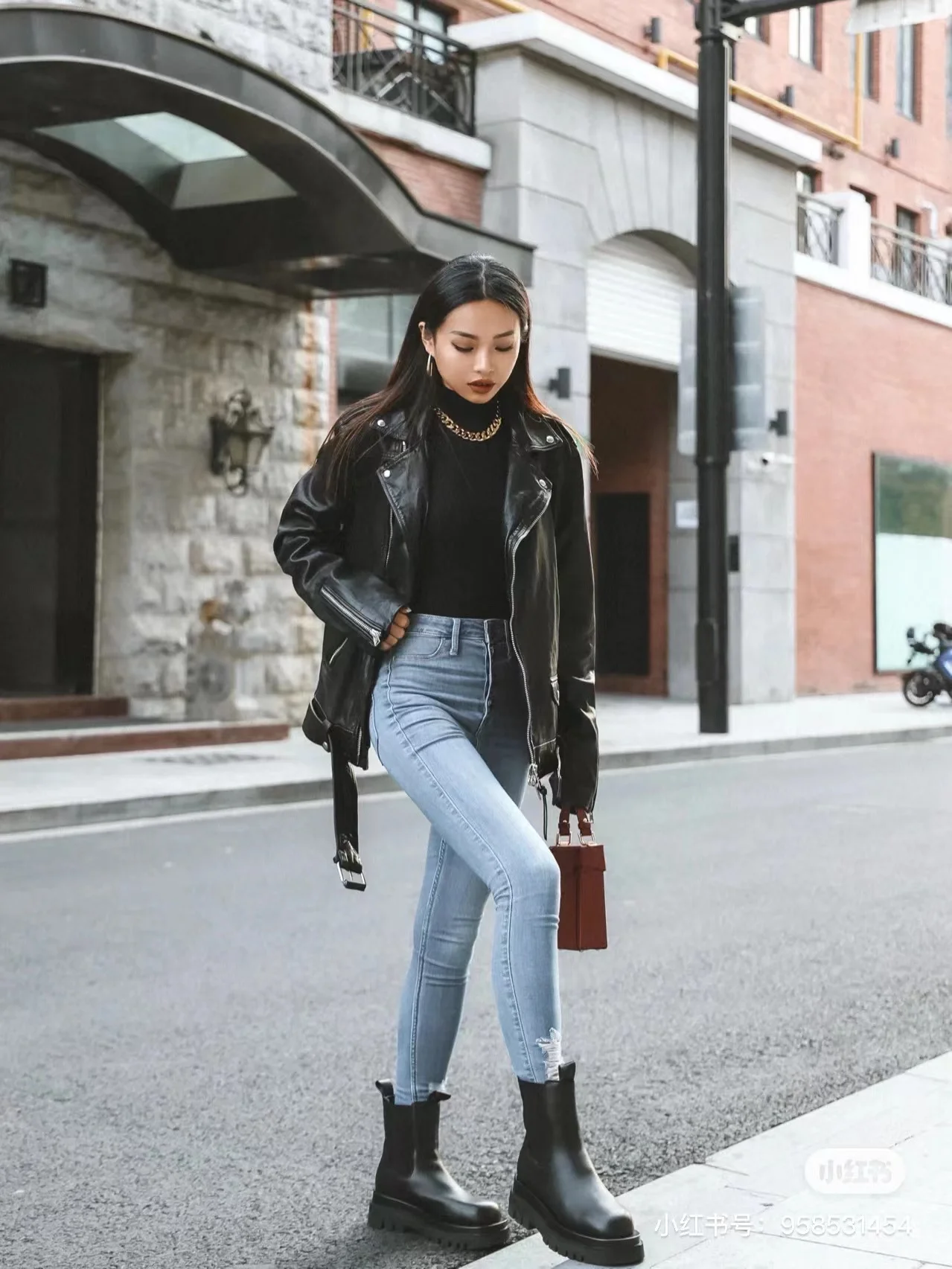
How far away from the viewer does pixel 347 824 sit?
3631 mm

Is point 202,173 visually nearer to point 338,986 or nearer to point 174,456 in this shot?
point 174,456

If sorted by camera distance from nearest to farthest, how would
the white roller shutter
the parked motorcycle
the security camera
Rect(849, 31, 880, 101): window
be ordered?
the white roller shutter
the parked motorcycle
the security camera
Rect(849, 31, 880, 101): window

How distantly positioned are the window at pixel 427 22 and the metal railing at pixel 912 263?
31.5 feet

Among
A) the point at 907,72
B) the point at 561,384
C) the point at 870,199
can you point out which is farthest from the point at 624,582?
the point at 907,72

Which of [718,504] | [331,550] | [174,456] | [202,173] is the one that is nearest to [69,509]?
[174,456]

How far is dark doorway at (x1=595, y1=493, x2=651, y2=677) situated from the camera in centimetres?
2419

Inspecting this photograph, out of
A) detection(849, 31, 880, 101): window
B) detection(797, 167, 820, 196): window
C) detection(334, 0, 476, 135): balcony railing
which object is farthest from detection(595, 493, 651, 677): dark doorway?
detection(849, 31, 880, 101): window

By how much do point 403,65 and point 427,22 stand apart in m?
1.51

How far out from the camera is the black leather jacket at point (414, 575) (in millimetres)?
3426

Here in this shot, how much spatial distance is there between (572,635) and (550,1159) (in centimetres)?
99

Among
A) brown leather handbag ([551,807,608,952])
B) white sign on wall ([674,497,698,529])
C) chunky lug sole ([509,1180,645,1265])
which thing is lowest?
chunky lug sole ([509,1180,645,1265])

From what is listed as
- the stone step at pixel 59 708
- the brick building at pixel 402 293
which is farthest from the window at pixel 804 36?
the stone step at pixel 59 708

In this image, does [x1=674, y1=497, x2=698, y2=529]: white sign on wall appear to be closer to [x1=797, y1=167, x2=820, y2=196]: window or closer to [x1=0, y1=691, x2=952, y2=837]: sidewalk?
[x1=0, y1=691, x2=952, y2=837]: sidewalk

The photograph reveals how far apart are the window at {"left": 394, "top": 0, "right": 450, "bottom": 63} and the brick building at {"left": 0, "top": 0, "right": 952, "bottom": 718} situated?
0.06 meters
